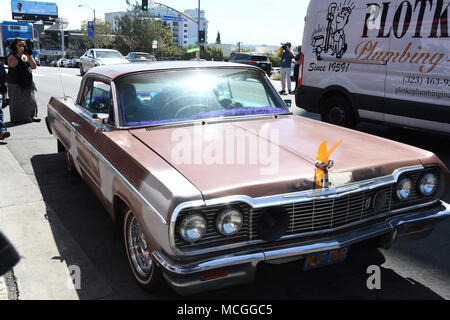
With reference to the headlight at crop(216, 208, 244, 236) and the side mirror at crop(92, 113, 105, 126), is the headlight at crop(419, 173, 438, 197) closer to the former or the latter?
the headlight at crop(216, 208, 244, 236)

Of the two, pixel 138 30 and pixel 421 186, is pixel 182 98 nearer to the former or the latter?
pixel 421 186

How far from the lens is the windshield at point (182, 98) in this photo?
360 centimetres

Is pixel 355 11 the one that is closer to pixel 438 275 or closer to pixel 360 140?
pixel 360 140

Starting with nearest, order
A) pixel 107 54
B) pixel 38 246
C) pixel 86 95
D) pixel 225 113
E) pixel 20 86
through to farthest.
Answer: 1. pixel 38 246
2. pixel 225 113
3. pixel 86 95
4. pixel 20 86
5. pixel 107 54

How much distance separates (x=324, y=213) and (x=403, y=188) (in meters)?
0.70

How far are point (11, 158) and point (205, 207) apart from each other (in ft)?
16.7

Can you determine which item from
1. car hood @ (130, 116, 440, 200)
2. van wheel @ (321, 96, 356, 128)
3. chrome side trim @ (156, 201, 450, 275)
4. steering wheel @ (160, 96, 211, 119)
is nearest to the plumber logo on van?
van wheel @ (321, 96, 356, 128)

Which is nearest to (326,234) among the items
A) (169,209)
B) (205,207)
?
(205,207)

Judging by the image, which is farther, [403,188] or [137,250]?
[137,250]

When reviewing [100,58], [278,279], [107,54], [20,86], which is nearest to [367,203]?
[278,279]

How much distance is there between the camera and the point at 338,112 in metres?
8.04

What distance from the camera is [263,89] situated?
A: 4312 mm

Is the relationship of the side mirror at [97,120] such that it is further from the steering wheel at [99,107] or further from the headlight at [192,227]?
the headlight at [192,227]

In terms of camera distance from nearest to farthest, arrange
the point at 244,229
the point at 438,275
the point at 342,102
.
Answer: the point at 244,229
the point at 438,275
the point at 342,102
